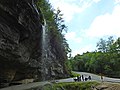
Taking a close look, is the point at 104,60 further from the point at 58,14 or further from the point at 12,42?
the point at 12,42

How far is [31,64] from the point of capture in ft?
82.0

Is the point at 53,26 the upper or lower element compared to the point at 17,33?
upper

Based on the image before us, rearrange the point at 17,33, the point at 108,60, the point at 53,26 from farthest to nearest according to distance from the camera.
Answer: the point at 108,60 < the point at 53,26 < the point at 17,33

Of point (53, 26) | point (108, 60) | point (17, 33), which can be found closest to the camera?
point (17, 33)

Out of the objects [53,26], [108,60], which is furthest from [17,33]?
[108,60]

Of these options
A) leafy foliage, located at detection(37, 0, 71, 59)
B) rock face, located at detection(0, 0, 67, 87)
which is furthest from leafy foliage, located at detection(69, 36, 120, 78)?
rock face, located at detection(0, 0, 67, 87)

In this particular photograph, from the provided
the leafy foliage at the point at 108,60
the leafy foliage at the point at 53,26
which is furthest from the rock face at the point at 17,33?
the leafy foliage at the point at 108,60

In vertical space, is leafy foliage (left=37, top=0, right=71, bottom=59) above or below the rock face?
above

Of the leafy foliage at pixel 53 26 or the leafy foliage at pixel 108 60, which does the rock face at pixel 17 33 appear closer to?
the leafy foliage at pixel 53 26

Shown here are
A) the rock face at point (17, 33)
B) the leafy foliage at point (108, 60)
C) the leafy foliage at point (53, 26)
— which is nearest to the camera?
the rock face at point (17, 33)

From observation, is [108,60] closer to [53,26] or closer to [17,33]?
[53,26]

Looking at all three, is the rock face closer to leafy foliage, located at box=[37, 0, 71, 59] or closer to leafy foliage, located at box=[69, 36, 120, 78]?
leafy foliage, located at box=[37, 0, 71, 59]

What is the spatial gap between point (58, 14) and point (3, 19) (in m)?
35.4

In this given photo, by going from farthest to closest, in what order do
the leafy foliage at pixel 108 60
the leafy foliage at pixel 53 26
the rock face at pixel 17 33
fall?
the leafy foliage at pixel 108 60 < the leafy foliage at pixel 53 26 < the rock face at pixel 17 33
